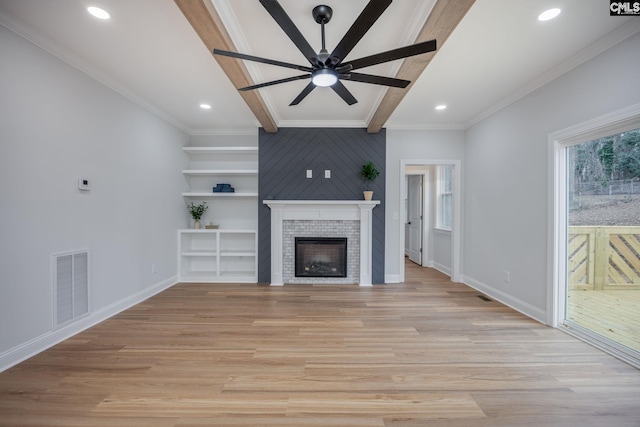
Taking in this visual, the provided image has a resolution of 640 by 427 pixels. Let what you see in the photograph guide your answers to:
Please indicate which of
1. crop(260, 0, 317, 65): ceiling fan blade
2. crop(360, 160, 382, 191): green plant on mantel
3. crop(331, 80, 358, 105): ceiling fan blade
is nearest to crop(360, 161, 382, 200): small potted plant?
crop(360, 160, 382, 191): green plant on mantel

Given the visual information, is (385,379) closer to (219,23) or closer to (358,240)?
(358,240)

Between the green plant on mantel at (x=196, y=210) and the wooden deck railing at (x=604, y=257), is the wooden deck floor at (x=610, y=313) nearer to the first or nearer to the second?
the wooden deck railing at (x=604, y=257)

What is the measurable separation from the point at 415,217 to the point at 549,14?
180 inches

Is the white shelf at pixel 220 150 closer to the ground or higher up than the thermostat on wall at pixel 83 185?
higher up

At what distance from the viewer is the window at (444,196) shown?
17.1ft

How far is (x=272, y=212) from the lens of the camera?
4199mm

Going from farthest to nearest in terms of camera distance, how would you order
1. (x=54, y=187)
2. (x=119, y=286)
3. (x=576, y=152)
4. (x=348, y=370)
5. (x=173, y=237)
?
1. (x=173, y=237)
2. (x=119, y=286)
3. (x=576, y=152)
4. (x=54, y=187)
5. (x=348, y=370)

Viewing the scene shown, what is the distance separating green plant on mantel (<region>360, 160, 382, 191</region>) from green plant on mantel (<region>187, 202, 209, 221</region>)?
2.76 metres

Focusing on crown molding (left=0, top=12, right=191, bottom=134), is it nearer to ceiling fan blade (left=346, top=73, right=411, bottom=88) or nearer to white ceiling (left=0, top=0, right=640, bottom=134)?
white ceiling (left=0, top=0, right=640, bottom=134)

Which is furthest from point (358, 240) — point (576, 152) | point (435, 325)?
point (576, 152)

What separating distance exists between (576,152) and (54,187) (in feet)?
16.2

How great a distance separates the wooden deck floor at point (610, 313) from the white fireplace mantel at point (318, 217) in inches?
93.5

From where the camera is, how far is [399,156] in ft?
14.2

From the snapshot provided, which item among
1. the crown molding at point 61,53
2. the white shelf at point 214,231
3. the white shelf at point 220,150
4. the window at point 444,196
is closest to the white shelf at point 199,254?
the white shelf at point 214,231
